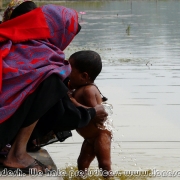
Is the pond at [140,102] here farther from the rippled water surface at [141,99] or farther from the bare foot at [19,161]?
the bare foot at [19,161]

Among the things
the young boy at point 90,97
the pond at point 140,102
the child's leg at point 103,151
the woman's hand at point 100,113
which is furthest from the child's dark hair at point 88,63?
the pond at point 140,102

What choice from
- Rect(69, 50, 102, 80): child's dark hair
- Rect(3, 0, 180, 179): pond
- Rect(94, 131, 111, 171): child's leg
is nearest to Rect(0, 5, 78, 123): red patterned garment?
Rect(69, 50, 102, 80): child's dark hair

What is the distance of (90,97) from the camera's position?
12.0 feet

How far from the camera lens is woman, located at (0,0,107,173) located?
3.30 metres

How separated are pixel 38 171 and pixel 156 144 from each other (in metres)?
1.51

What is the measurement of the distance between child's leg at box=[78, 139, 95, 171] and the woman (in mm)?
234

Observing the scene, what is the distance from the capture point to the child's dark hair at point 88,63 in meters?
3.71

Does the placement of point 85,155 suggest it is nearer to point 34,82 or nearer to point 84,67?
point 84,67

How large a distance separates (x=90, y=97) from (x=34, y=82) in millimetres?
479

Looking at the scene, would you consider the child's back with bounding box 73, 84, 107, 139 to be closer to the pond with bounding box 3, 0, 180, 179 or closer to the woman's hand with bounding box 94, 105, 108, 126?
the woman's hand with bounding box 94, 105, 108, 126

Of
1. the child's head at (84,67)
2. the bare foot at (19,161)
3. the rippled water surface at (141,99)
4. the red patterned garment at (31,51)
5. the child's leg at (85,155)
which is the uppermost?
the red patterned garment at (31,51)

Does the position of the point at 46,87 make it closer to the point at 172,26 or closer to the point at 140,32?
the point at 140,32

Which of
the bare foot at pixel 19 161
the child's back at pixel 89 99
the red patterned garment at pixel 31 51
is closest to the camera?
the red patterned garment at pixel 31 51

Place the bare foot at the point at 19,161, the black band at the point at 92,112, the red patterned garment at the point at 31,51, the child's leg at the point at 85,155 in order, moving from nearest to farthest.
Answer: the red patterned garment at the point at 31,51 < the bare foot at the point at 19,161 < the black band at the point at 92,112 < the child's leg at the point at 85,155
